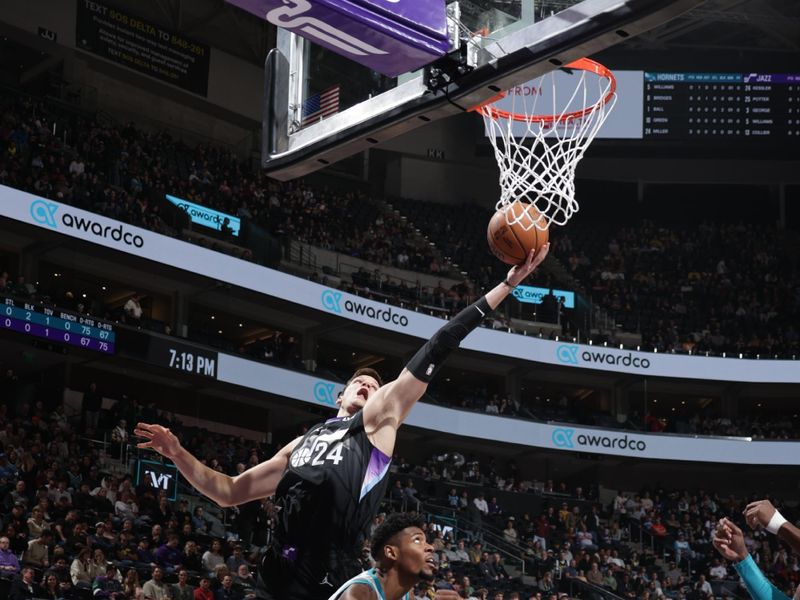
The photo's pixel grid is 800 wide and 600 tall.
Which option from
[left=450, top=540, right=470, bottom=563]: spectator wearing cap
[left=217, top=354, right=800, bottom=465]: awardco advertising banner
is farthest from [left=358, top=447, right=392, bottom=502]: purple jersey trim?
[left=217, top=354, right=800, bottom=465]: awardco advertising banner

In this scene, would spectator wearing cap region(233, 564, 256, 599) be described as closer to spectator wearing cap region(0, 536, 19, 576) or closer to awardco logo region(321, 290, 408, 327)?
spectator wearing cap region(0, 536, 19, 576)

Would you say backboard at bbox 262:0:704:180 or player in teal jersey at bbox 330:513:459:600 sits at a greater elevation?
backboard at bbox 262:0:704:180

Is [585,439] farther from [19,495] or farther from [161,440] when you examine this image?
[161,440]

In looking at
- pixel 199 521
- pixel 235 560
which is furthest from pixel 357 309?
pixel 235 560

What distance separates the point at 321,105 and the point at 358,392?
6.02ft

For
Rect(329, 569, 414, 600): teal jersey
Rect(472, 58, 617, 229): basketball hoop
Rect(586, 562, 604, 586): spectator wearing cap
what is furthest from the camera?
Rect(586, 562, 604, 586): spectator wearing cap

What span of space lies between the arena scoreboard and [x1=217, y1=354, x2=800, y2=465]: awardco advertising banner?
513cm

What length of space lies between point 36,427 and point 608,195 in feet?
73.9

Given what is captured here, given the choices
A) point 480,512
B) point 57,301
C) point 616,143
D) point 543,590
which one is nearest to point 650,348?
point 616,143

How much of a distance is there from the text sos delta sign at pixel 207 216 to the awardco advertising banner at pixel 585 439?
383cm

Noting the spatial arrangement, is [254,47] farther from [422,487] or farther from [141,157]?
[422,487]

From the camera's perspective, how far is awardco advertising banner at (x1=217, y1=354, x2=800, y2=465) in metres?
26.7

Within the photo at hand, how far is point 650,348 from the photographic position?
30.1 meters

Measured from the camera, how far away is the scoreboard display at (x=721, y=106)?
30.5 metres
